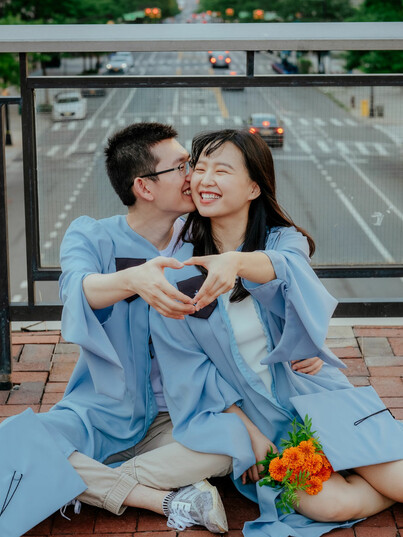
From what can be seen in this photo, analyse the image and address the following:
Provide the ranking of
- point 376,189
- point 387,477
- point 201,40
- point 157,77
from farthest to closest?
point 376,189 < point 157,77 < point 201,40 < point 387,477

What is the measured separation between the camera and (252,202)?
3484mm

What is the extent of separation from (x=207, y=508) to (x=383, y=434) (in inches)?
28.6

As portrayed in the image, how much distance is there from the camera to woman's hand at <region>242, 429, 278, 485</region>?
326 cm

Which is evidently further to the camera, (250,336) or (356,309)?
(356,309)

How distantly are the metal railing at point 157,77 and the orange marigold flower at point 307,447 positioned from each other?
5.50ft

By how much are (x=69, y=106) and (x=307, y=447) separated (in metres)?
2.61

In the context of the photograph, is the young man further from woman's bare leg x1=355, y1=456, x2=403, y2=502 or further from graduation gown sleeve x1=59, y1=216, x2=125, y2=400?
woman's bare leg x1=355, y1=456, x2=403, y2=502

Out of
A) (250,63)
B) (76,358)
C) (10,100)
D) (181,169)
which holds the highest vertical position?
(250,63)

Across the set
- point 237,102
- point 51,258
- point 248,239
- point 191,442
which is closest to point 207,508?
point 191,442

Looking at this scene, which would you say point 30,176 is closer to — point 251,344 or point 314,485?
point 251,344

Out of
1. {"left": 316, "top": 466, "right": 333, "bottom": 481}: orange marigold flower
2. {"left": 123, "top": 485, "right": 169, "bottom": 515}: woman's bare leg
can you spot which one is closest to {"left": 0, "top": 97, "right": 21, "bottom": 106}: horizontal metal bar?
{"left": 123, "top": 485, "right": 169, "bottom": 515}: woman's bare leg

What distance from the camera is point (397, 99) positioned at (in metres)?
4.91

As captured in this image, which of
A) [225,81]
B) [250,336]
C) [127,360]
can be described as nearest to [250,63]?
[225,81]

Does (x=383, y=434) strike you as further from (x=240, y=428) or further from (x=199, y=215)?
(x=199, y=215)
